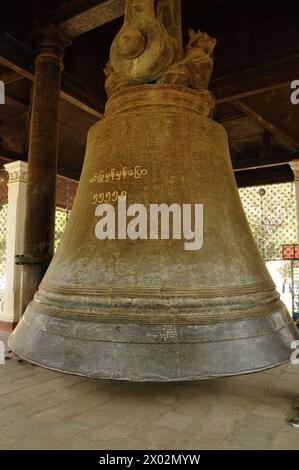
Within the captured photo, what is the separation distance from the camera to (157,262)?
4.42 ft

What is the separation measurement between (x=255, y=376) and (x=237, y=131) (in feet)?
13.8

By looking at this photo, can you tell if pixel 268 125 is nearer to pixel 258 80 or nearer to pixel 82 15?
pixel 258 80

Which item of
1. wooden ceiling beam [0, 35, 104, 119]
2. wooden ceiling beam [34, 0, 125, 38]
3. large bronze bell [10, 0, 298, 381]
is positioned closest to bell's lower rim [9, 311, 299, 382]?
large bronze bell [10, 0, 298, 381]

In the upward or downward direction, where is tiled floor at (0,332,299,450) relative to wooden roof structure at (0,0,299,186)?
downward

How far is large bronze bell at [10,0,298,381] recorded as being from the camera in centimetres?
123

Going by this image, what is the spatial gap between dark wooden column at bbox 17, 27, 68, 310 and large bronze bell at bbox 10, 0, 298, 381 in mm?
1247

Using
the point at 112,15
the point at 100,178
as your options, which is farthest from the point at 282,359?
the point at 112,15

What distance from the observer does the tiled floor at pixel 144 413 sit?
1.42 metres

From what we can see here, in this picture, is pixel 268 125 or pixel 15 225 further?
pixel 15 225

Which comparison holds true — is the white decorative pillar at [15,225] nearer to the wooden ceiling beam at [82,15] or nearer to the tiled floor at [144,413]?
the wooden ceiling beam at [82,15]

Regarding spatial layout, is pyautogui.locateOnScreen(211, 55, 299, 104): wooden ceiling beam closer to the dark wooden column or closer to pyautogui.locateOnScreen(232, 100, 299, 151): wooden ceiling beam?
pyautogui.locateOnScreen(232, 100, 299, 151): wooden ceiling beam

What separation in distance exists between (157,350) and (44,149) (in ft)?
7.24

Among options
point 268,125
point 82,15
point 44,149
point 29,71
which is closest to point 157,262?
point 44,149

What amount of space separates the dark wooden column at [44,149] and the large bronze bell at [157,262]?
125 cm
